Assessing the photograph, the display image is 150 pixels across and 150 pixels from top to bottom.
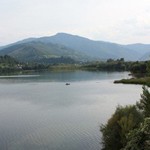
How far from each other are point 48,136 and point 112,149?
47.7 ft

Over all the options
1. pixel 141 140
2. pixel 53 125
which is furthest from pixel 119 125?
pixel 141 140

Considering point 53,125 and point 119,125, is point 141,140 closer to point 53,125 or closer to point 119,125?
point 119,125

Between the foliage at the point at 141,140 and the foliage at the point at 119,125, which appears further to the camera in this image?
the foliage at the point at 119,125

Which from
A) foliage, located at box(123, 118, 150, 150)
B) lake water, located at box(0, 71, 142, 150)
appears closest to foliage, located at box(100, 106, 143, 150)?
lake water, located at box(0, 71, 142, 150)

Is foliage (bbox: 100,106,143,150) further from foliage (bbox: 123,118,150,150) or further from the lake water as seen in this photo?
foliage (bbox: 123,118,150,150)

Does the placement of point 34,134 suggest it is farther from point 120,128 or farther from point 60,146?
point 120,128

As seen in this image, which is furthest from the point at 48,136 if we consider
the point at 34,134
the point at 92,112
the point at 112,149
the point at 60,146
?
the point at 92,112

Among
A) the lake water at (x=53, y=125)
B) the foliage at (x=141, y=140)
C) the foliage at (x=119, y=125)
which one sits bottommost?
the lake water at (x=53, y=125)

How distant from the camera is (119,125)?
1353 inches

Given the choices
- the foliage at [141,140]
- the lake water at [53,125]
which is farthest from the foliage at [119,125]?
the foliage at [141,140]

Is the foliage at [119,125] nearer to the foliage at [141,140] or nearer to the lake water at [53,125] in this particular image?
the lake water at [53,125]

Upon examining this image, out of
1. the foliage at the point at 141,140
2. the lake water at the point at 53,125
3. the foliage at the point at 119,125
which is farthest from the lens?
the lake water at the point at 53,125

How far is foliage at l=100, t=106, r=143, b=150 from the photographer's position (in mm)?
32656

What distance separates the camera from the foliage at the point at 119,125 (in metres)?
32.7
